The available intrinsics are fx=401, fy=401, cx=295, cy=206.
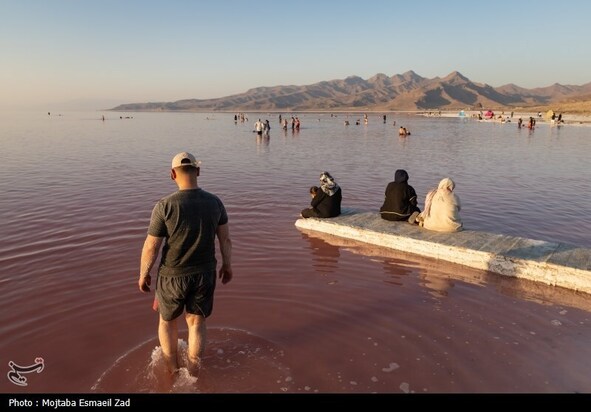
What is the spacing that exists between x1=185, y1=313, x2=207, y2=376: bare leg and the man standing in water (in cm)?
2

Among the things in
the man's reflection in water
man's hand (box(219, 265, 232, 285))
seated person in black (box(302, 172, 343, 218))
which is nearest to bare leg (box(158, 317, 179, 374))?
man's hand (box(219, 265, 232, 285))

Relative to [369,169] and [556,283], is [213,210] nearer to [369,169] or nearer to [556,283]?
[556,283]

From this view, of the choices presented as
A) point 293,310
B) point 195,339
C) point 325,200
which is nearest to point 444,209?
point 325,200

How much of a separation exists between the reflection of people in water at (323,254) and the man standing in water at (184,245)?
172 inches

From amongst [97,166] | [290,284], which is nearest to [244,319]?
[290,284]

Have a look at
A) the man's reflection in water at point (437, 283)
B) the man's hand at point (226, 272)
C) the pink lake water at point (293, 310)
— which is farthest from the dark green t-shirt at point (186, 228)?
the man's reflection in water at point (437, 283)

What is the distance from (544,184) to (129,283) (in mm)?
16938

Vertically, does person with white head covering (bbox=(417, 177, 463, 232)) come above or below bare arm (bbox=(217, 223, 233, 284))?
below

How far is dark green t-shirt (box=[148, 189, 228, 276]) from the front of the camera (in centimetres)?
433

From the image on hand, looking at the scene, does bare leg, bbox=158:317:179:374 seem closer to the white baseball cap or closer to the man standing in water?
the man standing in water

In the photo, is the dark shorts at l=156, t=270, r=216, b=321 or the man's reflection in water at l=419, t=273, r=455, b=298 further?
the man's reflection in water at l=419, t=273, r=455, b=298

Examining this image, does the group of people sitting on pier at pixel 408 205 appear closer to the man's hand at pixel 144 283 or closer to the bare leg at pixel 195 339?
the bare leg at pixel 195 339

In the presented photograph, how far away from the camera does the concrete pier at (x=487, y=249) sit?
7.66 meters

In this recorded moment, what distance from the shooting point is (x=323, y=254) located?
967 centimetres
